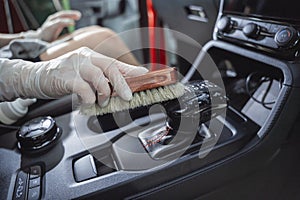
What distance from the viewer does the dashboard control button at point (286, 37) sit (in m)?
0.51

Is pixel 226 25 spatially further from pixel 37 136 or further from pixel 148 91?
pixel 37 136

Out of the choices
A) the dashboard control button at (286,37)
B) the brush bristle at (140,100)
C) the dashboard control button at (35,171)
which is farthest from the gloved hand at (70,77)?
the dashboard control button at (286,37)

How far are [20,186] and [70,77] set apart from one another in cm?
21

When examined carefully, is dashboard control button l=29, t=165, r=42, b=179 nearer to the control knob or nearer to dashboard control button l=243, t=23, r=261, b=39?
the control knob

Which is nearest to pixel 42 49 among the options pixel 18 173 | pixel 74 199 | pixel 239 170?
pixel 18 173

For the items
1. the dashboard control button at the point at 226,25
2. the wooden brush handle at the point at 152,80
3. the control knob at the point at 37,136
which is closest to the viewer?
the wooden brush handle at the point at 152,80

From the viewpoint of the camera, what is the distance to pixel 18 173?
509mm

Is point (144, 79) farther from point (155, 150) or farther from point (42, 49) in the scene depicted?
point (42, 49)

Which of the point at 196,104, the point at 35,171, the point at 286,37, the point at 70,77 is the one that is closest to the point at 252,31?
the point at 286,37

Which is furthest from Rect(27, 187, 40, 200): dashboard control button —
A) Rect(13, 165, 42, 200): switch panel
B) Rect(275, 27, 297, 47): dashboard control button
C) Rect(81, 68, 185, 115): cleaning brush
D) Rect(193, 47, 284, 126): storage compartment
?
Rect(275, 27, 297, 47): dashboard control button

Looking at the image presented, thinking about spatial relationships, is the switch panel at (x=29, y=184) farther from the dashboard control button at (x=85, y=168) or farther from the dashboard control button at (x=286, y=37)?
the dashboard control button at (x=286, y=37)

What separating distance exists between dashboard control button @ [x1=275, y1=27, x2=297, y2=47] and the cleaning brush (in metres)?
0.22

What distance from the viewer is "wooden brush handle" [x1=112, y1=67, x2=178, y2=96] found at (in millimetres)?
422

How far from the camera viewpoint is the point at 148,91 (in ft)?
1.43
